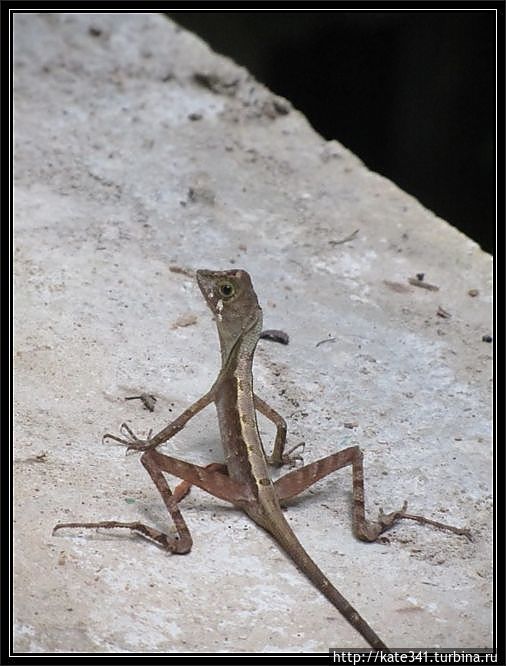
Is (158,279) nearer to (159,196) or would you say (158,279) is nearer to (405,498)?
(159,196)

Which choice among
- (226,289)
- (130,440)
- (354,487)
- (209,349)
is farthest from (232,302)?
(209,349)

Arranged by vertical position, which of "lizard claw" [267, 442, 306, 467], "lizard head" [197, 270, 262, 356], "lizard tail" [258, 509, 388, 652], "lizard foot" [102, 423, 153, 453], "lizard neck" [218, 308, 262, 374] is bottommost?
"lizard claw" [267, 442, 306, 467]

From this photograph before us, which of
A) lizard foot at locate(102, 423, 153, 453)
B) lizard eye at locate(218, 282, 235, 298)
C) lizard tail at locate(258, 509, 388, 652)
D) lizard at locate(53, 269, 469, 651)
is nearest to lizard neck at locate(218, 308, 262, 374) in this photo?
lizard at locate(53, 269, 469, 651)

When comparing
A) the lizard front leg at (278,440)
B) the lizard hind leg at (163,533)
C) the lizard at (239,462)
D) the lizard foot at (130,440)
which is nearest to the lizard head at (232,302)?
the lizard at (239,462)

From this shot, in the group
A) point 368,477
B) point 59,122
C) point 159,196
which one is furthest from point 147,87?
point 368,477

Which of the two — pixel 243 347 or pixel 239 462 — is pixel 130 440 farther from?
pixel 243 347

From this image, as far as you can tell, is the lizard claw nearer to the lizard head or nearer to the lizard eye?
the lizard head

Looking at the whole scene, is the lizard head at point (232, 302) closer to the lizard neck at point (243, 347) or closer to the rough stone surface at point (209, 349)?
the lizard neck at point (243, 347)
